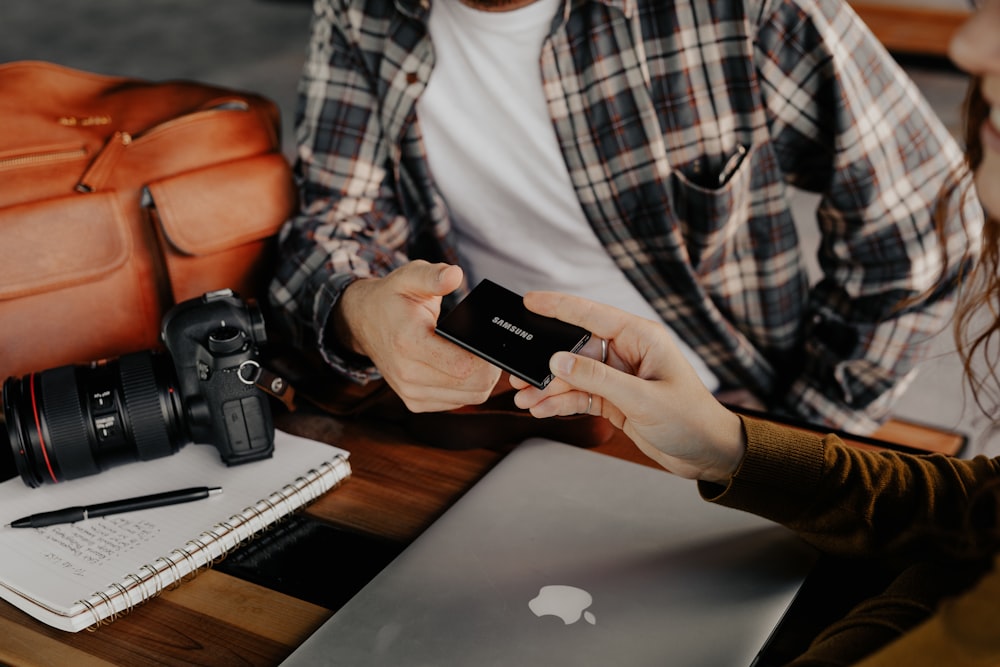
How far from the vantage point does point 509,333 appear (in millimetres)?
785

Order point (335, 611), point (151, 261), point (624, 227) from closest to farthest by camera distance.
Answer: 1. point (335, 611)
2. point (151, 261)
3. point (624, 227)

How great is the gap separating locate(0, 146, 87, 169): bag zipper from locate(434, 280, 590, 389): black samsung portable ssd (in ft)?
1.71

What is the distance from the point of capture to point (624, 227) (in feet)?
3.97

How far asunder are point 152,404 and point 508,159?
60 centimetres

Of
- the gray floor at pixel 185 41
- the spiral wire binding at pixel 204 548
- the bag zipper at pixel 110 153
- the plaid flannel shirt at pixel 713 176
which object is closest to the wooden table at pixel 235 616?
the spiral wire binding at pixel 204 548

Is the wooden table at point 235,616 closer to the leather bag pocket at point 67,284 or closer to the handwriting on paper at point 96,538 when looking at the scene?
the handwriting on paper at point 96,538

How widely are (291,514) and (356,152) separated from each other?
1.90ft

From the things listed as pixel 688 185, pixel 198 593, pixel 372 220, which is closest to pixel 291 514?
pixel 198 593

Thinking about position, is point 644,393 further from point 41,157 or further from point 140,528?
point 41,157

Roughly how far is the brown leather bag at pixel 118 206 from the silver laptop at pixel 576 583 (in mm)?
461

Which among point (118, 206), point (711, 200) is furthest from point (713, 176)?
point (118, 206)

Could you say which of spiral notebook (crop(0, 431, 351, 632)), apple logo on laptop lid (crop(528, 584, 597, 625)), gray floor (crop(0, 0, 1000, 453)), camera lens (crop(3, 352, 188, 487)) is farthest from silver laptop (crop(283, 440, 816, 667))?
gray floor (crop(0, 0, 1000, 453))

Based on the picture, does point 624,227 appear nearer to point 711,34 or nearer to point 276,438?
point 711,34

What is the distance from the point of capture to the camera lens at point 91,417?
33.2 inches
